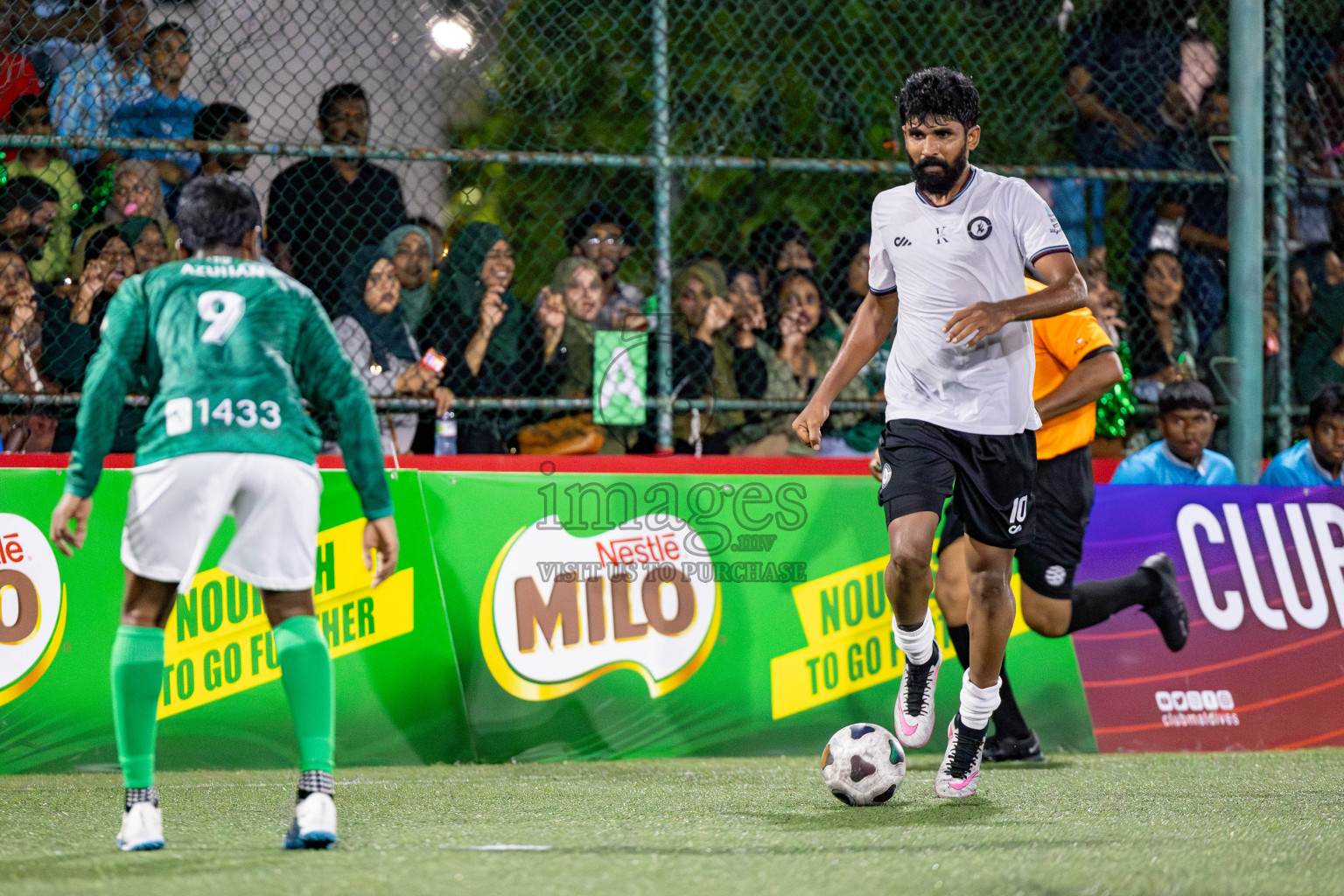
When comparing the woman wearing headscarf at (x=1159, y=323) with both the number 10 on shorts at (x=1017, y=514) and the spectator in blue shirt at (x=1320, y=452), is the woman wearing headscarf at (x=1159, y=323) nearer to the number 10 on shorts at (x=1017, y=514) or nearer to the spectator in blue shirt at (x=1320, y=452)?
the spectator in blue shirt at (x=1320, y=452)

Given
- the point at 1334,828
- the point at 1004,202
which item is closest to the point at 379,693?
the point at 1004,202

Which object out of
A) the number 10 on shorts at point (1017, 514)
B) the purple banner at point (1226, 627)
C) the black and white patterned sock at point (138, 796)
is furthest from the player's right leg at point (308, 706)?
the purple banner at point (1226, 627)

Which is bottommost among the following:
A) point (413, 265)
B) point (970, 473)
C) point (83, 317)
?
point (970, 473)

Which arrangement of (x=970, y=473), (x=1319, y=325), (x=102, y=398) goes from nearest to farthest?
(x=102, y=398) → (x=970, y=473) → (x=1319, y=325)

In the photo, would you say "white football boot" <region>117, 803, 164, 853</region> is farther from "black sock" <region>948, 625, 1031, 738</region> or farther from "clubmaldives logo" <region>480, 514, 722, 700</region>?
"black sock" <region>948, 625, 1031, 738</region>

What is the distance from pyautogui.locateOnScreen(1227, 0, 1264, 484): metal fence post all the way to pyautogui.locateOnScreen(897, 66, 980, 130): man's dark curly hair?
11.6 ft

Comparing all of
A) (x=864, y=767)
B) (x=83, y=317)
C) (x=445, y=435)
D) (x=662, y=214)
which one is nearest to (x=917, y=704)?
(x=864, y=767)

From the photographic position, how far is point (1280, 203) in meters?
8.04

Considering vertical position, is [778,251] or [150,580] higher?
[778,251]

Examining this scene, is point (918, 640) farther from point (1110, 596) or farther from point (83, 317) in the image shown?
point (83, 317)

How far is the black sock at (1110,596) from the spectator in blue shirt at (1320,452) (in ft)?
3.73

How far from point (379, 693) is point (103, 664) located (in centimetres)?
110

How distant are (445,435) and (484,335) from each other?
1.79 feet

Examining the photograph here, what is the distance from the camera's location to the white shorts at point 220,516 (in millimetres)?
3711
